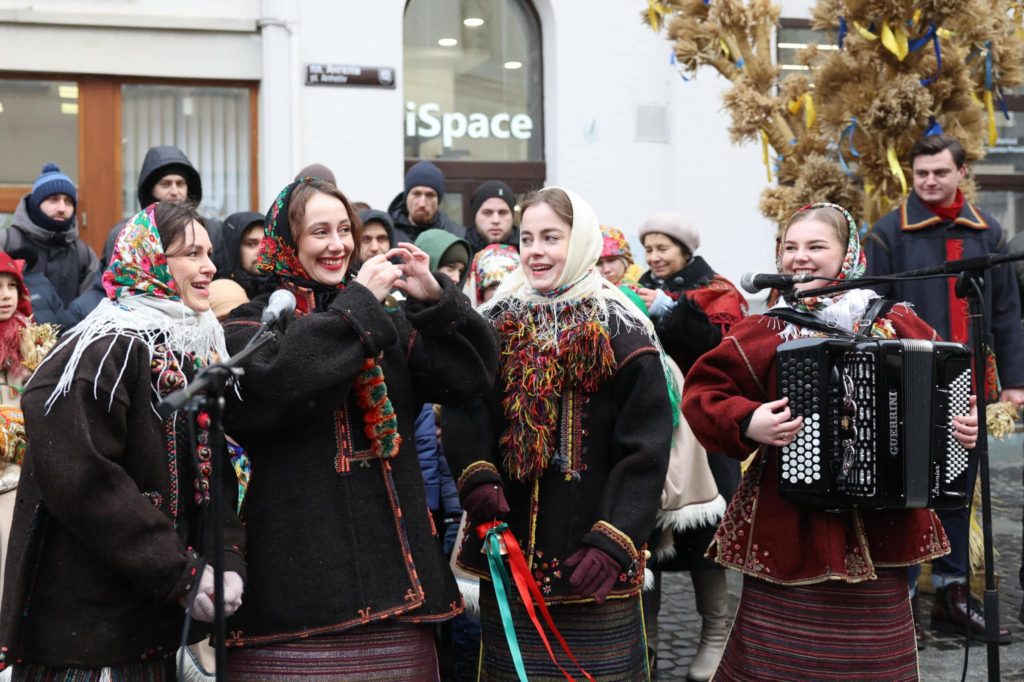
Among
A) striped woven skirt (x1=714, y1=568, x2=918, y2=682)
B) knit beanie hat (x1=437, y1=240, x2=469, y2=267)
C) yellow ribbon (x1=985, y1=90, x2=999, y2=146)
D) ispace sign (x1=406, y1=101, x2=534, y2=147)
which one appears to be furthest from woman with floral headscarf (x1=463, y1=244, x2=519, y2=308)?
ispace sign (x1=406, y1=101, x2=534, y2=147)

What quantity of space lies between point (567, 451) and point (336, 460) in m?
0.85

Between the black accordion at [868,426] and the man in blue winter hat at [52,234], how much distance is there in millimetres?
4492

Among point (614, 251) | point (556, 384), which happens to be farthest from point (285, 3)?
point (556, 384)

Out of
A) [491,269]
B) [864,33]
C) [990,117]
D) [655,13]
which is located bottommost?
[491,269]

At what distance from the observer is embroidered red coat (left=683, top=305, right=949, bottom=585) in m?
3.54

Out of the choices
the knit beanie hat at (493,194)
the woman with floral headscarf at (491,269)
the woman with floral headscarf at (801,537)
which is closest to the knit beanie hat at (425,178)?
the knit beanie hat at (493,194)

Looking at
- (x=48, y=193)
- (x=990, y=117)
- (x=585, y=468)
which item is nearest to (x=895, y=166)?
(x=990, y=117)

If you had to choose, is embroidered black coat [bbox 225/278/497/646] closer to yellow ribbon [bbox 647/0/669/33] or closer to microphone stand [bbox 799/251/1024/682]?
microphone stand [bbox 799/251/1024/682]

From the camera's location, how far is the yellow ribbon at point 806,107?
21.9ft

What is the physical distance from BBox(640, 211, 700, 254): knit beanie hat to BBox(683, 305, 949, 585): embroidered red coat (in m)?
1.91

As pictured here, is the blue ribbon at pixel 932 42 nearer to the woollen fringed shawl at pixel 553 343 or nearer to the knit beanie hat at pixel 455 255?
the knit beanie hat at pixel 455 255

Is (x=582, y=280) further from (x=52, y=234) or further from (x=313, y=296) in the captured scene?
(x=52, y=234)

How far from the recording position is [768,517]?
142 inches

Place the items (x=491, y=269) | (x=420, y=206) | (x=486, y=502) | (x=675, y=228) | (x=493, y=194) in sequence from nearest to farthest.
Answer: (x=486, y=502) → (x=491, y=269) → (x=675, y=228) → (x=493, y=194) → (x=420, y=206)
